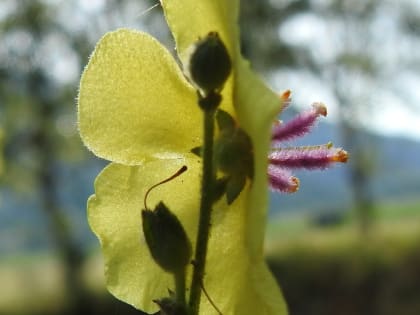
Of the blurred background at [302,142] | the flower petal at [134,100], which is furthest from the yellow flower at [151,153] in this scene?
the blurred background at [302,142]

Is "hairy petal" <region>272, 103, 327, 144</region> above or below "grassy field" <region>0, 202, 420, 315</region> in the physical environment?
above

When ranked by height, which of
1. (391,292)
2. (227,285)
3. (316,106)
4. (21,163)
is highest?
(316,106)

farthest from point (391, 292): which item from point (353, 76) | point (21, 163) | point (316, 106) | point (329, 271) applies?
point (316, 106)

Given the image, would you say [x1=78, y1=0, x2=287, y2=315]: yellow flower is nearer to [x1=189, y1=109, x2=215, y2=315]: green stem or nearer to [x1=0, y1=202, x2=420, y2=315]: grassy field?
[x1=189, y1=109, x2=215, y2=315]: green stem

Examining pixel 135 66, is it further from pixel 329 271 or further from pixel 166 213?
pixel 329 271

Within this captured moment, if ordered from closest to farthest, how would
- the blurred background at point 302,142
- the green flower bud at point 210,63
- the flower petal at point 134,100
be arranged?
the green flower bud at point 210,63 < the flower petal at point 134,100 < the blurred background at point 302,142

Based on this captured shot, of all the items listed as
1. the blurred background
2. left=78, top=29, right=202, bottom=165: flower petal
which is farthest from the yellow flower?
the blurred background

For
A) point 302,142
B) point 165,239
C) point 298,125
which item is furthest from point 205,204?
point 302,142

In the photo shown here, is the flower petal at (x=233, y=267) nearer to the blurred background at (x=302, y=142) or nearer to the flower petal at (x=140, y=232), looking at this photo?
the flower petal at (x=140, y=232)
